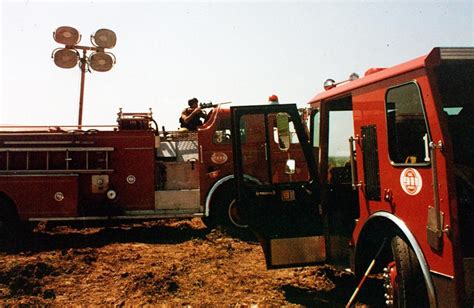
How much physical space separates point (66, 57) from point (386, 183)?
27.9 feet

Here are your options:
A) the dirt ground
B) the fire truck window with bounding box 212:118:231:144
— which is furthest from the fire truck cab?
the dirt ground

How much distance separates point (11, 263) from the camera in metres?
6.49

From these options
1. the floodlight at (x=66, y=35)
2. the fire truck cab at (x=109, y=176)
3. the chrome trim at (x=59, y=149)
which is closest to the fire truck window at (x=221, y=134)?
the fire truck cab at (x=109, y=176)

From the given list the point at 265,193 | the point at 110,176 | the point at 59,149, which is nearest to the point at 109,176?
the point at 110,176

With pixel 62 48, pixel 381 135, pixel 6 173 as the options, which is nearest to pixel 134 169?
pixel 6 173

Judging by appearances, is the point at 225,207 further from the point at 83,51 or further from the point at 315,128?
the point at 83,51

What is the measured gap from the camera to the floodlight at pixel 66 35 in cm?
968

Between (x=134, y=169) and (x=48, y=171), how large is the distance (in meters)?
1.63

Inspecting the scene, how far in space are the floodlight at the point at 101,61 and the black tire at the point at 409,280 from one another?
8.55 metres

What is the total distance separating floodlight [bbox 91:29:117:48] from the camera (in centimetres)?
991

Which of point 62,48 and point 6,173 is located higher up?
point 62,48

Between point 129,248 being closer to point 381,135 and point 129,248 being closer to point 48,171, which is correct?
point 48,171

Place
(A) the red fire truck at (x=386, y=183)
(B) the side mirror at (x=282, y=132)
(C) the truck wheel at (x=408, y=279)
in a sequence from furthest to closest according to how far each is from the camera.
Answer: (B) the side mirror at (x=282, y=132) → (C) the truck wheel at (x=408, y=279) → (A) the red fire truck at (x=386, y=183)

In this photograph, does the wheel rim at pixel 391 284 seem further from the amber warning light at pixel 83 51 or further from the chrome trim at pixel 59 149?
the amber warning light at pixel 83 51
